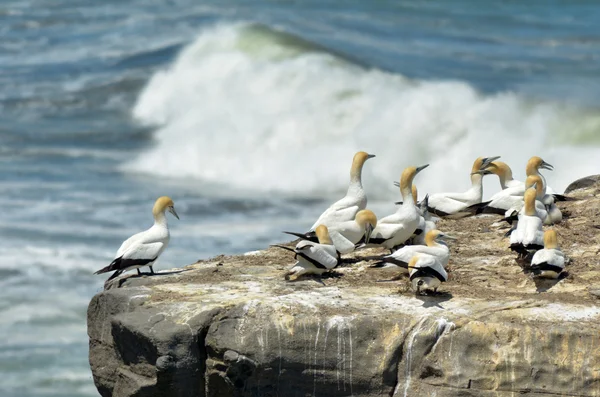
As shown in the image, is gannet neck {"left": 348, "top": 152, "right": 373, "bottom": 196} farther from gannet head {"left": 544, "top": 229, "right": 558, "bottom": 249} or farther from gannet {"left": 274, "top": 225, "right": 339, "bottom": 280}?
gannet head {"left": 544, "top": 229, "right": 558, "bottom": 249}

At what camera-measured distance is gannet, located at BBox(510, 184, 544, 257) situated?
9.75 meters

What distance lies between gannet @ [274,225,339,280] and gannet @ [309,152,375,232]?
0.62 m

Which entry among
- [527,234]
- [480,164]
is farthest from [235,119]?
[527,234]

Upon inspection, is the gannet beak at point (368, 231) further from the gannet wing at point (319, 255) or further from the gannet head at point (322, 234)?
the gannet wing at point (319, 255)

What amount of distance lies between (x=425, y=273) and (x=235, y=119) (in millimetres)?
21591

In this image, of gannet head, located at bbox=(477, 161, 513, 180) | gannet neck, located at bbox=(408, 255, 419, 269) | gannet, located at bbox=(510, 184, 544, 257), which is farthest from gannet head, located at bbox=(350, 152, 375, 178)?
gannet neck, located at bbox=(408, 255, 419, 269)

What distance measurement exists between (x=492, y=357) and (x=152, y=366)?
2.50 metres

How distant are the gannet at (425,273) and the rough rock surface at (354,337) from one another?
0.35 feet

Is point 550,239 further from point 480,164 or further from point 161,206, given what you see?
point 480,164

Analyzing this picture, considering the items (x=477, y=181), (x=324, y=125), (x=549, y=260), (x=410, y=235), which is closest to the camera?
(x=549, y=260)

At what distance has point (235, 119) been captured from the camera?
30.2 metres

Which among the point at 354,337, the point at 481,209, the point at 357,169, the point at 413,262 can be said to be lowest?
the point at 354,337

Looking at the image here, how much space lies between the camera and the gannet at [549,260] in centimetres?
926

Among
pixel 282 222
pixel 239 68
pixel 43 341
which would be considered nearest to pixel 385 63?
pixel 239 68
